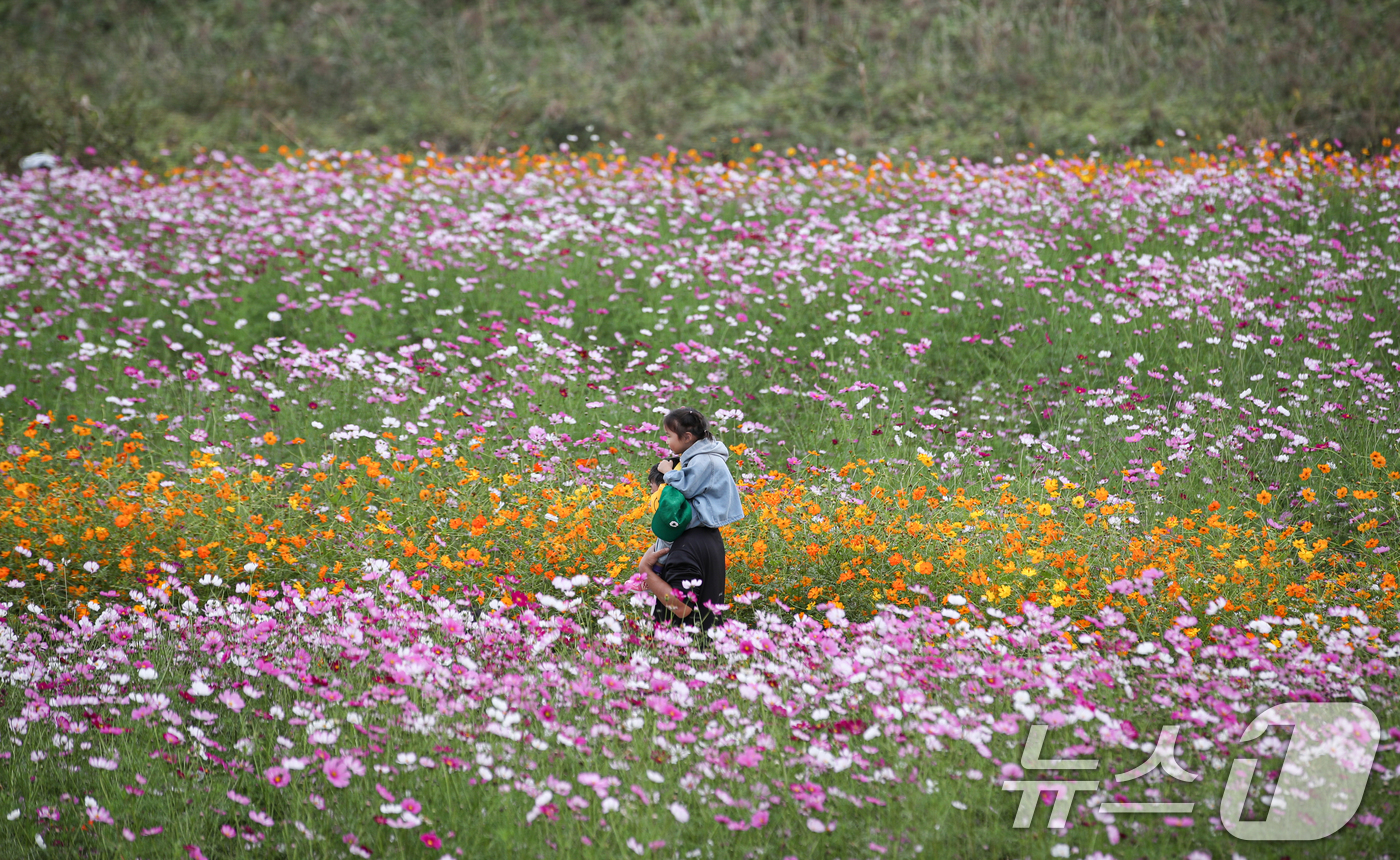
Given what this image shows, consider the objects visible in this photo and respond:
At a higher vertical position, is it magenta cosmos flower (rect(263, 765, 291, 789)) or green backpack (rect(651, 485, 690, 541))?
green backpack (rect(651, 485, 690, 541))

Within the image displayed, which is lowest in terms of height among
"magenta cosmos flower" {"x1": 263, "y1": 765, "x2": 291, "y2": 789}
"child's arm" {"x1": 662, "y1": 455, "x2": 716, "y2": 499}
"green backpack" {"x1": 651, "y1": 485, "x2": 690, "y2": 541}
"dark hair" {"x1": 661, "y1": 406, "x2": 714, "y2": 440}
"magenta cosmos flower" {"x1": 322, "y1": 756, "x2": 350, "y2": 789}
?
"magenta cosmos flower" {"x1": 263, "y1": 765, "x2": 291, "y2": 789}

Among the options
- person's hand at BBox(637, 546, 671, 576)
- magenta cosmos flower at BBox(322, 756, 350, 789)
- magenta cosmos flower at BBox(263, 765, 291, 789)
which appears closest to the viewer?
magenta cosmos flower at BBox(322, 756, 350, 789)

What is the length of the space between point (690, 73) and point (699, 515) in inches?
528

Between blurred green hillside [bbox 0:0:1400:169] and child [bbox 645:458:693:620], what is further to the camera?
blurred green hillside [bbox 0:0:1400:169]

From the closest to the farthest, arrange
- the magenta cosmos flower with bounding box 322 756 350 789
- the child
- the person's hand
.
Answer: the magenta cosmos flower with bounding box 322 756 350 789 → the child → the person's hand

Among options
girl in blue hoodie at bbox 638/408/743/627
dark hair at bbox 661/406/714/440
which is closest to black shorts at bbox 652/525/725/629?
girl in blue hoodie at bbox 638/408/743/627

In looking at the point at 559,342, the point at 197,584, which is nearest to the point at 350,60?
the point at 559,342

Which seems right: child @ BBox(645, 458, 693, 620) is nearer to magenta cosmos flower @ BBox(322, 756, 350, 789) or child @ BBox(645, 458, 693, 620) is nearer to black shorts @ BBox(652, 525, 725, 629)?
black shorts @ BBox(652, 525, 725, 629)

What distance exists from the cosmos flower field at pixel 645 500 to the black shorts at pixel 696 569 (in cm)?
21

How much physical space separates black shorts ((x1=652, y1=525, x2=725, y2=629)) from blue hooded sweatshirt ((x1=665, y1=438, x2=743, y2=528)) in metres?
0.07

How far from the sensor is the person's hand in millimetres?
4617

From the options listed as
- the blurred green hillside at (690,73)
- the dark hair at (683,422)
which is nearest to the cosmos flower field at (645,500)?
the dark hair at (683,422)

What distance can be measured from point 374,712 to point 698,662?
1.30 m

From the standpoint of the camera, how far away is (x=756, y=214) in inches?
402
